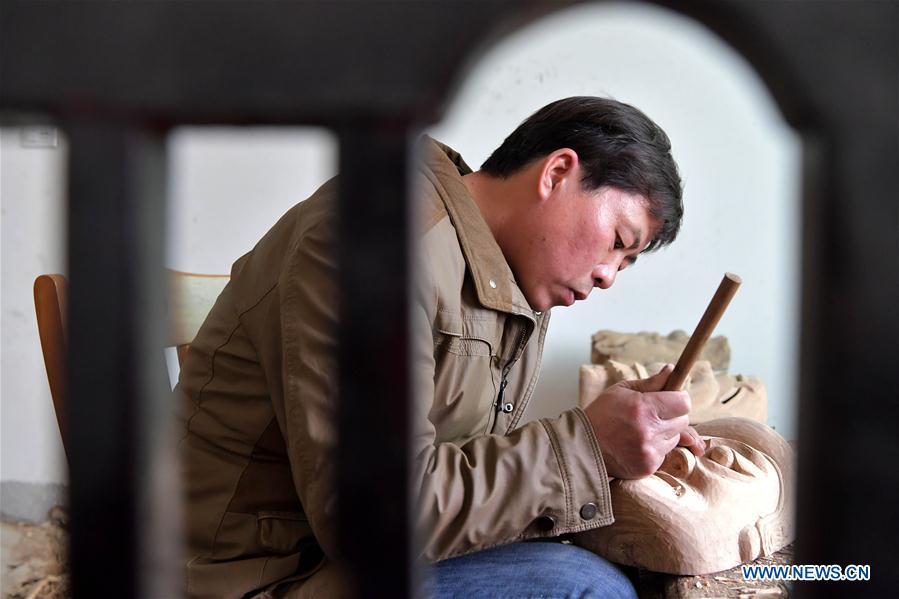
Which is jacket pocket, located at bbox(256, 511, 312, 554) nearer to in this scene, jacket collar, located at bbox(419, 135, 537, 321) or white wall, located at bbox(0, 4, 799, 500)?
jacket collar, located at bbox(419, 135, 537, 321)

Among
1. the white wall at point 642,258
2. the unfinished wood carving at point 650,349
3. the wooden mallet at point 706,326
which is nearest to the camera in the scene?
the wooden mallet at point 706,326

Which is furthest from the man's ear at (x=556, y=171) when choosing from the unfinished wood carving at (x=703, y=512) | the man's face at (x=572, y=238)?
the unfinished wood carving at (x=703, y=512)

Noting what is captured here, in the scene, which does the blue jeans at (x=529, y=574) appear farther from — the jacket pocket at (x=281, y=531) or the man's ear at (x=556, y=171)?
the man's ear at (x=556, y=171)

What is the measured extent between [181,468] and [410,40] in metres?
0.97

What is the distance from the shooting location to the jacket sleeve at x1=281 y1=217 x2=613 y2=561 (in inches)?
39.1

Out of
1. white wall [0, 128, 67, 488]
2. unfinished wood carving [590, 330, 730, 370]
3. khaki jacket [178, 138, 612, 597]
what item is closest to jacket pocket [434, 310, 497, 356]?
khaki jacket [178, 138, 612, 597]

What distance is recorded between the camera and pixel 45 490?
270cm

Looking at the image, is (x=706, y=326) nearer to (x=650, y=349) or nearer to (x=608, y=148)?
(x=608, y=148)

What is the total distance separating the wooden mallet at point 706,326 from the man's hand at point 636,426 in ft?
0.18

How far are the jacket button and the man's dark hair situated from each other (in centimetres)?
54

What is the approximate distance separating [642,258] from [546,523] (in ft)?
5.30

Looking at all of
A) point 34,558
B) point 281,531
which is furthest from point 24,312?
point 281,531

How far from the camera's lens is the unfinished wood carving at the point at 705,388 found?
204 cm

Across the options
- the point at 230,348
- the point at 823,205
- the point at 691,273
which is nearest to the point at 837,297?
the point at 823,205
